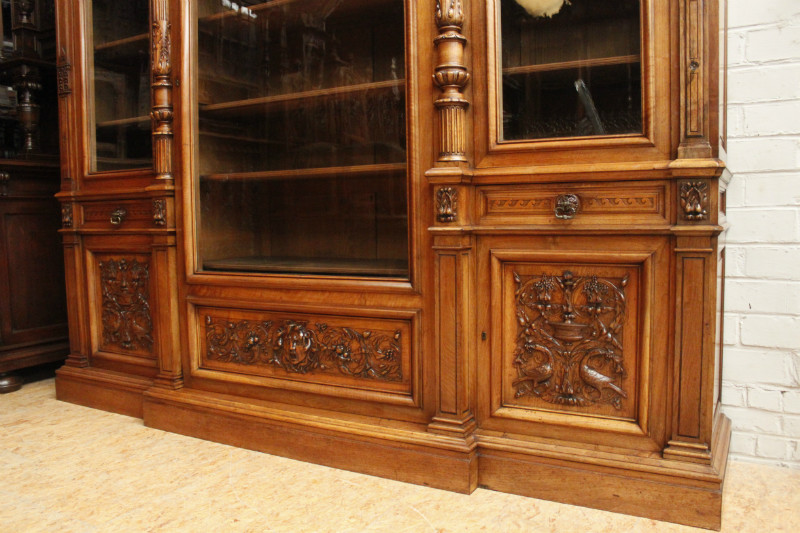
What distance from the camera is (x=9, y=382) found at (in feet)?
8.71

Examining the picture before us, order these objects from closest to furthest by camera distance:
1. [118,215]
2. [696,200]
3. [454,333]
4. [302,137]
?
[696,200] < [454,333] < [302,137] < [118,215]

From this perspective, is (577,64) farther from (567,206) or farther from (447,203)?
(447,203)

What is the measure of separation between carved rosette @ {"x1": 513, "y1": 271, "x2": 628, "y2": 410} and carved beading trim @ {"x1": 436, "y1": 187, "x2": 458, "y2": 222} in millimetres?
243

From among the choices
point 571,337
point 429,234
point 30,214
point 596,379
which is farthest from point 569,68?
point 30,214

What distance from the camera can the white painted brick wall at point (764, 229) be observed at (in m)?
1.76

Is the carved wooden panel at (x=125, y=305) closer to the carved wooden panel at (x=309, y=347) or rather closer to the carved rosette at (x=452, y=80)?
the carved wooden panel at (x=309, y=347)

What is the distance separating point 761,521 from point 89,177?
8.16 ft

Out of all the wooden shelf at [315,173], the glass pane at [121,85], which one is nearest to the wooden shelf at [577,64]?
the wooden shelf at [315,173]

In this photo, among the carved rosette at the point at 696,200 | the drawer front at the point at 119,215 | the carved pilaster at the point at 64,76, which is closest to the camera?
the carved rosette at the point at 696,200

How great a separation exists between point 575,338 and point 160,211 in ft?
4.84

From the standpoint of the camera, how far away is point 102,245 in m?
2.40

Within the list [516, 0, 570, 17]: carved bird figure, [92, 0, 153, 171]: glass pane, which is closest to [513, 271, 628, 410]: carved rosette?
[516, 0, 570, 17]: carved bird figure

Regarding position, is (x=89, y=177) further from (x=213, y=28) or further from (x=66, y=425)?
(x=66, y=425)

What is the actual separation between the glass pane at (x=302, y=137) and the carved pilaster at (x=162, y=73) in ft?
0.41
